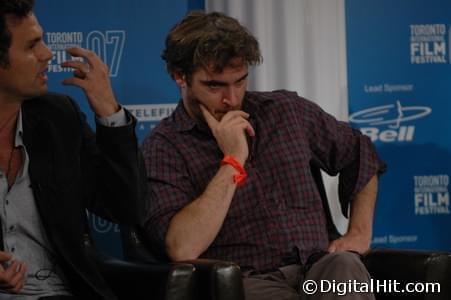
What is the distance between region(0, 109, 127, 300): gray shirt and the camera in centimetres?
271

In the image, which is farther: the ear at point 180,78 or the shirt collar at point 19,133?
the ear at point 180,78

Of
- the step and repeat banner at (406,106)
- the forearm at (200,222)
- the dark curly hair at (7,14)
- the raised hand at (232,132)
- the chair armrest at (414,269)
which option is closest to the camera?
the dark curly hair at (7,14)

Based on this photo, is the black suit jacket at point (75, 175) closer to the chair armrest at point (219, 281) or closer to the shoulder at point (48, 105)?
the shoulder at point (48, 105)

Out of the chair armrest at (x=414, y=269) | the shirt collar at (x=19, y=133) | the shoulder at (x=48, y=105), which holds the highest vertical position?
the shoulder at (x=48, y=105)

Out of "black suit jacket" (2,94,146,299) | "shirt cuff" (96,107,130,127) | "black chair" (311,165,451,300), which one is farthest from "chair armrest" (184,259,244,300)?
"black chair" (311,165,451,300)

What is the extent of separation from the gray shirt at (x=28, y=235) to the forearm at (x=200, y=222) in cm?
53

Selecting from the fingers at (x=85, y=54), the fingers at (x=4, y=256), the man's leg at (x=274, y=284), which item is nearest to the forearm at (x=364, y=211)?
the man's leg at (x=274, y=284)

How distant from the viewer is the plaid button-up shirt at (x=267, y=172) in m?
3.36

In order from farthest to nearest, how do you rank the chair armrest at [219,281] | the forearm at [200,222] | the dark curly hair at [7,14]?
the forearm at [200,222], the chair armrest at [219,281], the dark curly hair at [7,14]

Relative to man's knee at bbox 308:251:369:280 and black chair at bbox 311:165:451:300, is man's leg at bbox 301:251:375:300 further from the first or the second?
black chair at bbox 311:165:451:300

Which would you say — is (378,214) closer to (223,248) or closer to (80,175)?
(223,248)

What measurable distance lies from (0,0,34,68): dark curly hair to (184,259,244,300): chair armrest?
2.94ft

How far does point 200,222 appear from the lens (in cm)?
320

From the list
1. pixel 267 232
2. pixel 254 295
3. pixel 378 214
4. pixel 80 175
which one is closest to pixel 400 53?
pixel 378 214
